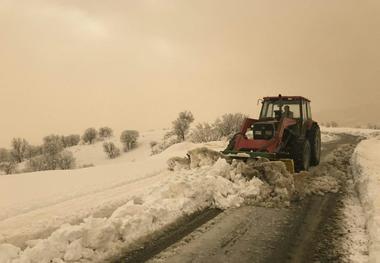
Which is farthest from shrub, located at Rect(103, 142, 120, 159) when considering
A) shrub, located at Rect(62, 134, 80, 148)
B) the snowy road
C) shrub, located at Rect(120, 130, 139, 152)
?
the snowy road

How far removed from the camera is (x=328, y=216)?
5.68m

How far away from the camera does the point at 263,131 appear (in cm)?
909

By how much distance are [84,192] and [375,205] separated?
580cm

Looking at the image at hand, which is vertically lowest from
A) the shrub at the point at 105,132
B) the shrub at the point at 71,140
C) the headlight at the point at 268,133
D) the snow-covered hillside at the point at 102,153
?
the snow-covered hillside at the point at 102,153

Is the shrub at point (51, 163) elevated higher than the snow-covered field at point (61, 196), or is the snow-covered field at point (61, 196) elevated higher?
the snow-covered field at point (61, 196)

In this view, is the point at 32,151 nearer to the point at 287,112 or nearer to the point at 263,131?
the point at 287,112

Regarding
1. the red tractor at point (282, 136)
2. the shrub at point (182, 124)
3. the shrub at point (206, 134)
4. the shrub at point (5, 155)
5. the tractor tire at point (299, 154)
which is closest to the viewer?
the red tractor at point (282, 136)

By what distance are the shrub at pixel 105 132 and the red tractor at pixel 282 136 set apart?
64839mm

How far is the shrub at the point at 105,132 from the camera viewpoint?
2857 inches

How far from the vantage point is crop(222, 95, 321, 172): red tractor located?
8.41 metres

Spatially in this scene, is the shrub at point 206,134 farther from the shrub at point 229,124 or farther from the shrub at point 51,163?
the shrub at point 51,163

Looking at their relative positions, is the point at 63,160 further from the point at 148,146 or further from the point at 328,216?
the point at 328,216

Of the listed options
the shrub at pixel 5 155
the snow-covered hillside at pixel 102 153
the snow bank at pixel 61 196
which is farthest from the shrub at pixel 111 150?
the snow bank at pixel 61 196

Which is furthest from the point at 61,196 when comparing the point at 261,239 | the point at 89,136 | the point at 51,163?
the point at 89,136
